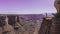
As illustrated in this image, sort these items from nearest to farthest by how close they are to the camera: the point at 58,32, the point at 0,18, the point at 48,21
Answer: the point at 58,32
the point at 48,21
the point at 0,18

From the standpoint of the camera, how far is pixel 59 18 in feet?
3.37

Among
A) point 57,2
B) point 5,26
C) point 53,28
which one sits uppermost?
point 57,2

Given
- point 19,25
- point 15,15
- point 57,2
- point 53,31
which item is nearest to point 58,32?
point 53,31

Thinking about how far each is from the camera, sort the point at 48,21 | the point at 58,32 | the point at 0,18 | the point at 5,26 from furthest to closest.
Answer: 1. the point at 0,18
2. the point at 5,26
3. the point at 48,21
4. the point at 58,32

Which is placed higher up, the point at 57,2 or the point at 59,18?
the point at 57,2

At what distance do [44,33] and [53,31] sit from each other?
32 centimetres

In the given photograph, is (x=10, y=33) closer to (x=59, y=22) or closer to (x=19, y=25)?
(x=19, y=25)

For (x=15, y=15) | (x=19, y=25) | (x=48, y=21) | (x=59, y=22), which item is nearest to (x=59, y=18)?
(x=59, y=22)

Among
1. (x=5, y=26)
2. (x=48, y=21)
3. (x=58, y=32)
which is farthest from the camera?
(x=5, y=26)

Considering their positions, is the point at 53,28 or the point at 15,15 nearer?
the point at 53,28

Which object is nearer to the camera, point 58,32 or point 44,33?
point 58,32

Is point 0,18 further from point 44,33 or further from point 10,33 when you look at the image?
point 44,33

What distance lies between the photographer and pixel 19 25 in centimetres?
300

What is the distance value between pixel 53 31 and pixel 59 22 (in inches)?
3.5
